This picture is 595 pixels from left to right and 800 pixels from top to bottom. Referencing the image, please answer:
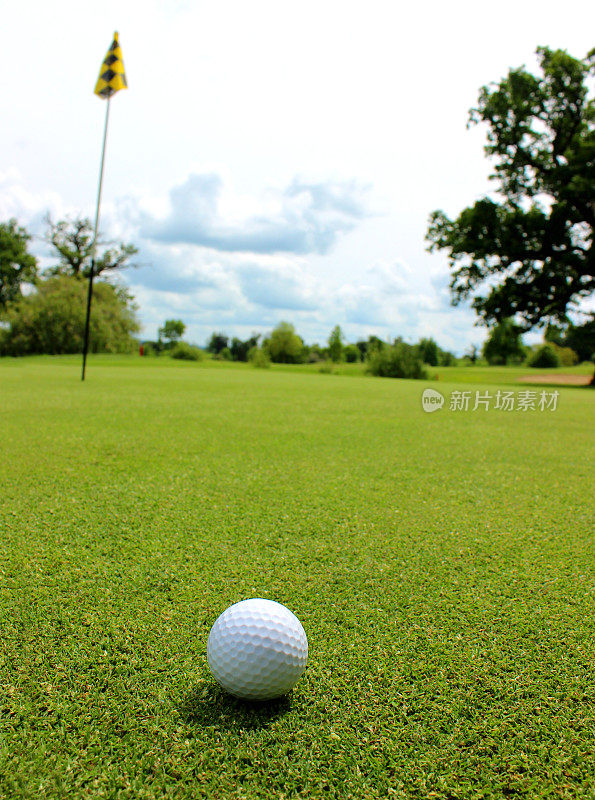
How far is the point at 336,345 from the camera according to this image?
45.8 m

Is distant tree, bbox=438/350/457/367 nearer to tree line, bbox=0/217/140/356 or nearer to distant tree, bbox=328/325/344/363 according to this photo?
distant tree, bbox=328/325/344/363

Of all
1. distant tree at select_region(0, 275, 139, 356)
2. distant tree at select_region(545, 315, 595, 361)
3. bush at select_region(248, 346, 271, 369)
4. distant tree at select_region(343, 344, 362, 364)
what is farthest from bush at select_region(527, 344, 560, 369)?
distant tree at select_region(0, 275, 139, 356)

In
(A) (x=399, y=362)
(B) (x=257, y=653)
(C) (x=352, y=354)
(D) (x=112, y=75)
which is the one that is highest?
(D) (x=112, y=75)

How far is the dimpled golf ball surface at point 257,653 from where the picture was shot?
1.49 metres

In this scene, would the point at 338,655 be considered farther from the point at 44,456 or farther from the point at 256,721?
the point at 44,456

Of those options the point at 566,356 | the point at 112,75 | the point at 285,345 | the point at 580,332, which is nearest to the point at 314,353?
the point at 285,345

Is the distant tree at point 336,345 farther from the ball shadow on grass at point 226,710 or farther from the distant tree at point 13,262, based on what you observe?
the ball shadow on grass at point 226,710

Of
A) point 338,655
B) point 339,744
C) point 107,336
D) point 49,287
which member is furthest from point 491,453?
point 49,287

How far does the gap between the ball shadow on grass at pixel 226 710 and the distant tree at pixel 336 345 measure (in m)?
44.2

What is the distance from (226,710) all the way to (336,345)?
44.9m

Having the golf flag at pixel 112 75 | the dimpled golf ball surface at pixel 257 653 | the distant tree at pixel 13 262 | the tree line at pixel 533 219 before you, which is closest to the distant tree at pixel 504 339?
the tree line at pixel 533 219

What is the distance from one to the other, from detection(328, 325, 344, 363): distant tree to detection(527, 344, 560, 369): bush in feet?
71.9

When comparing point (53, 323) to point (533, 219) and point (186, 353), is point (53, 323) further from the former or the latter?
point (533, 219)

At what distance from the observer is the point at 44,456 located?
14.6 ft
